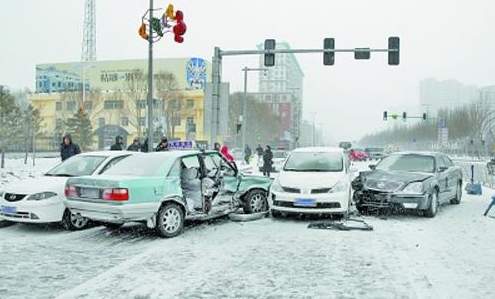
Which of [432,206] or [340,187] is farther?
[432,206]

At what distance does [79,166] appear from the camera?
33.7 ft

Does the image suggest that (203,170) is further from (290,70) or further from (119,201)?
(290,70)

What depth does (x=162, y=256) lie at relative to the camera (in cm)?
737

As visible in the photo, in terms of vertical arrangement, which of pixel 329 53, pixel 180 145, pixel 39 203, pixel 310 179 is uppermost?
pixel 329 53

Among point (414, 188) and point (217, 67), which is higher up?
point (217, 67)

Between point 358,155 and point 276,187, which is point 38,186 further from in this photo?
point 358,155

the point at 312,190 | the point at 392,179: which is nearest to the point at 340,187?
the point at 312,190

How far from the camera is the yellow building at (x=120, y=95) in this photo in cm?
6425

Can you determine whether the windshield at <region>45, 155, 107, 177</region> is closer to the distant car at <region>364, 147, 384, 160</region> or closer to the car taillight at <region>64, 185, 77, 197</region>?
the car taillight at <region>64, 185, 77, 197</region>

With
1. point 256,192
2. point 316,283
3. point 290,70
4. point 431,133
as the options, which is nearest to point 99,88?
point 431,133

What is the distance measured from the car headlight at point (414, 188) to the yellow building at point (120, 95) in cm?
5277

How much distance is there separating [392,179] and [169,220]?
5331mm

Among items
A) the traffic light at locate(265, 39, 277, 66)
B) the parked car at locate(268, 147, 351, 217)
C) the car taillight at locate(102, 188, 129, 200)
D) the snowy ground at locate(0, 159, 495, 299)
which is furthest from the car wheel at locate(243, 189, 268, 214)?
the traffic light at locate(265, 39, 277, 66)

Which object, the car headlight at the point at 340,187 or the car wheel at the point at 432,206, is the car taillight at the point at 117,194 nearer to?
the car headlight at the point at 340,187
